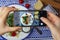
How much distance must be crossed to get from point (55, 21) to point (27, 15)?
0.62 feet

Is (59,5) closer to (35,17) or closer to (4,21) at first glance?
(35,17)

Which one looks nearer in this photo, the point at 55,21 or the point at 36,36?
the point at 55,21

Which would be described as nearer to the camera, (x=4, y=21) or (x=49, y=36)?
(x=4, y=21)

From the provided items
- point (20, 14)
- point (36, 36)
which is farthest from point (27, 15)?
point (36, 36)

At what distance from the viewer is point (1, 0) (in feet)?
3.27

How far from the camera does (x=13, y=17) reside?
893 mm

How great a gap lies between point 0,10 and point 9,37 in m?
0.16

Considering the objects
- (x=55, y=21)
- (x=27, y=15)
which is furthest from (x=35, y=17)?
(x=55, y=21)

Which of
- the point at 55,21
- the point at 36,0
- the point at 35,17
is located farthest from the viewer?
the point at 36,0

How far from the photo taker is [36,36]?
989 millimetres

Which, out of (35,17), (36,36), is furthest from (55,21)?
(36,36)

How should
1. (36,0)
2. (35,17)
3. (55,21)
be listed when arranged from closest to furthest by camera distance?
1. (55,21)
2. (35,17)
3. (36,0)

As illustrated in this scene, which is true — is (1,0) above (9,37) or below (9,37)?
above

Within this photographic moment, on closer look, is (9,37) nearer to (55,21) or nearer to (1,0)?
(1,0)
